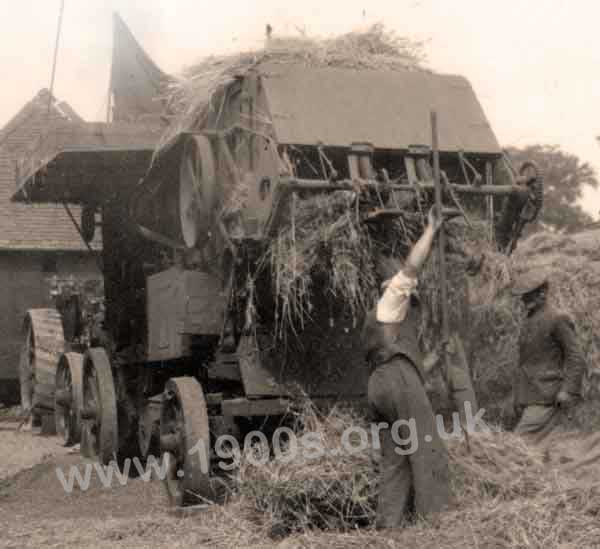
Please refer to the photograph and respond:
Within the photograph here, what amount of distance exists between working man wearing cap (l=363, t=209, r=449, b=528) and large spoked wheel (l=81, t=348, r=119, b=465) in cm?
379

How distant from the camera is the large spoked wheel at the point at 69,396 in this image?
9.80 metres

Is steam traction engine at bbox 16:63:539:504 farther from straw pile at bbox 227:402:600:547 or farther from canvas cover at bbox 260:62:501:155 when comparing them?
straw pile at bbox 227:402:600:547

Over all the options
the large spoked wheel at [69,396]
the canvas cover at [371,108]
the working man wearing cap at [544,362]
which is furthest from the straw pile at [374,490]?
the large spoked wheel at [69,396]

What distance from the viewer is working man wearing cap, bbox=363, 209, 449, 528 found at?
555 centimetres

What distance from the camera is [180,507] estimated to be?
701 centimetres

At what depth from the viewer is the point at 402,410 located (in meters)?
5.64

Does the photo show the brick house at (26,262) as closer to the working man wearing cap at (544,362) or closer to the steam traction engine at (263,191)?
the steam traction engine at (263,191)

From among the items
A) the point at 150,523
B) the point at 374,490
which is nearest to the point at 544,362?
the point at 374,490

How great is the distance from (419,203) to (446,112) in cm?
105

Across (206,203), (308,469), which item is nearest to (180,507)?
(308,469)

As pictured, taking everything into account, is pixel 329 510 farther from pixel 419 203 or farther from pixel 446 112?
pixel 446 112

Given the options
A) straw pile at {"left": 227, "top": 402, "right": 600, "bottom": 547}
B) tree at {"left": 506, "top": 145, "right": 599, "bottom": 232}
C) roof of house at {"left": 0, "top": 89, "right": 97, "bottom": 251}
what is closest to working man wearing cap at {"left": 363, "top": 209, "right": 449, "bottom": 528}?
straw pile at {"left": 227, "top": 402, "right": 600, "bottom": 547}

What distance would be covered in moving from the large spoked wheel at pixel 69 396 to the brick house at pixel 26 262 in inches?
301

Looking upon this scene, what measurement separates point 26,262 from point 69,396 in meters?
9.50
